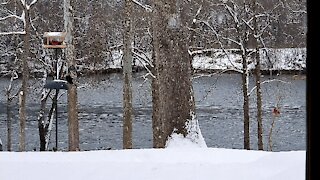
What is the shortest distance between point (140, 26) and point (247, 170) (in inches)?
462

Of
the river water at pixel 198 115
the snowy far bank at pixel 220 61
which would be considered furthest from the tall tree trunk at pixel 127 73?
the river water at pixel 198 115

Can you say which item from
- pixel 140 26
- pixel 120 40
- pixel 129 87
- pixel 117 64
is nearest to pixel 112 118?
pixel 117 64

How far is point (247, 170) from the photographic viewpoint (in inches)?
171

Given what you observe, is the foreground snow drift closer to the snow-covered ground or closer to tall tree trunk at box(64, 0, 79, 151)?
the snow-covered ground

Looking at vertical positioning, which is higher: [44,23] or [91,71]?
[44,23]

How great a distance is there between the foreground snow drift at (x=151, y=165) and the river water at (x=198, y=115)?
11.3 m

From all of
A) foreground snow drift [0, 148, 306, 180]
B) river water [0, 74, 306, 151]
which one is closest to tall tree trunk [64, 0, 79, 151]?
river water [0, 74, 306, 151]

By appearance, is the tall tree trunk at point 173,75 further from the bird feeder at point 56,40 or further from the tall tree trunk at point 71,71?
the bird feeder at point 56,40

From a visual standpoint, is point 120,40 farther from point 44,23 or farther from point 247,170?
point 247,170

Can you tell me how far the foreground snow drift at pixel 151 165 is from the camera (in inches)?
166

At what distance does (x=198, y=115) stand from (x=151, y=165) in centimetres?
1573

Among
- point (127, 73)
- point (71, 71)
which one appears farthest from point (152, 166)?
point (127, 73)

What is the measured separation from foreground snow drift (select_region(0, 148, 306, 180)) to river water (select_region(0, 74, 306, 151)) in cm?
1130

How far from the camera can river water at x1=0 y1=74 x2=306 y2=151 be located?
704 inches
